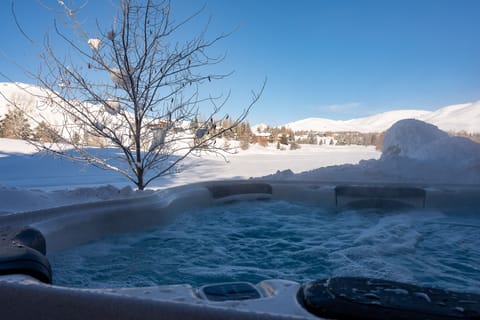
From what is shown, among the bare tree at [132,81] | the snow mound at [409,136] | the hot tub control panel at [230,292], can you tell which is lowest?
the hot tub control panel at [230,292]

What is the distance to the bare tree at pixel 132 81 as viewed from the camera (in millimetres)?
2852

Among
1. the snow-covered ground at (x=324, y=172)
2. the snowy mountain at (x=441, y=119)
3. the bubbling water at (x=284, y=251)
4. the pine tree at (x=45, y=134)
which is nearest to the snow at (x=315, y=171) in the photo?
the snow-covered ground at (x=324, y=172)

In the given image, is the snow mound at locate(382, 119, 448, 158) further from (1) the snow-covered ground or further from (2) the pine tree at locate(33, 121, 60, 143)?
(2) the pine tree at locate(33, 121, 60, 143)

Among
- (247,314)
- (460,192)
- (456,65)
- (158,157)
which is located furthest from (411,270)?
(456,65)

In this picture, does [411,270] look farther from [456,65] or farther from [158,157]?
[456,65]

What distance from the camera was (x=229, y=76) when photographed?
3.06 meters

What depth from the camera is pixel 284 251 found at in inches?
71.1

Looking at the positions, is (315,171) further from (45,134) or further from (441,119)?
(441,119)

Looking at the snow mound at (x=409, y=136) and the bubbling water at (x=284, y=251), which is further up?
the snow mound at (x=409, y=136)

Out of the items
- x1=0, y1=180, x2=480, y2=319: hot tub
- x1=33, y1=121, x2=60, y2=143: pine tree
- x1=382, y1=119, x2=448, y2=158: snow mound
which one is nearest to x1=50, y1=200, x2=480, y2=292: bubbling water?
x1=0, y1=180, x2=480, y2=319: hot tub

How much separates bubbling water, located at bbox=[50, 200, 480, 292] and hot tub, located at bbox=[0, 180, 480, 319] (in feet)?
0.35

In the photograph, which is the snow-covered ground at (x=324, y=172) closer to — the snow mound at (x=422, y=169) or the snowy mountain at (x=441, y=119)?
the snow mound at (x=422, y=169)

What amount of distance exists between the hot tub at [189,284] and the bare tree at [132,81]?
74cm

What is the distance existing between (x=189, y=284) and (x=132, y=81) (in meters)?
2.21
